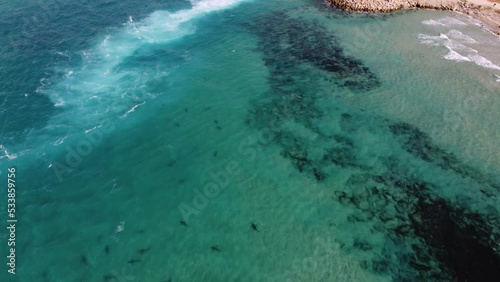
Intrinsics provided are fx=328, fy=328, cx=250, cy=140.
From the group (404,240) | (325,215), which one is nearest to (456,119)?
(404,240)

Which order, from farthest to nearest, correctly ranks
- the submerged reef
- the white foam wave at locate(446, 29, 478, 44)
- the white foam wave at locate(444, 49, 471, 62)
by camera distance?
the white foam wave at locate(446, 29, 478, 44) → the white foam wave at locate(444, 49, 471, 62) → the submerged reef

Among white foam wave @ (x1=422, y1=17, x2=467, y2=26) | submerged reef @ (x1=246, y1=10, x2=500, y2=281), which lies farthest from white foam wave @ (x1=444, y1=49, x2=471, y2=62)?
submerged reef @ (x1=246, y1=10, x2=500, y2=281)

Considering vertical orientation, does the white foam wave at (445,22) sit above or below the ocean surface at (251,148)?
above

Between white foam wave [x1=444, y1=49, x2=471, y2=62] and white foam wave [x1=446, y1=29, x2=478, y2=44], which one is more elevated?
white foam wave [x1=446, y1=29, x2=478, y2=44]

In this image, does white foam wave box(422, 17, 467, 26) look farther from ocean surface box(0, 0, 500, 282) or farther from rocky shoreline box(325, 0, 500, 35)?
rocky shoreline box(325, 0, 500, 35)

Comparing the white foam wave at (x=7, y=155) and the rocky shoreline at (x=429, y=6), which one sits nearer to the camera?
the white foam wave at (x=7, y=155)

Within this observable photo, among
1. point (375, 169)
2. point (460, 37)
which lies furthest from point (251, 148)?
point (460, 37)

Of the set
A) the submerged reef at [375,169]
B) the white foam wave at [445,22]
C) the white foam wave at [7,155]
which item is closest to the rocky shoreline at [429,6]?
the white foam wave at [445,22]

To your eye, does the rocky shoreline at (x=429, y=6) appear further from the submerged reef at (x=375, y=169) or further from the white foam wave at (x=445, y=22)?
the submerged reef at (x=375, y=169)
